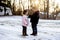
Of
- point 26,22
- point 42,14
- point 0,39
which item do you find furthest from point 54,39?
point 42,14

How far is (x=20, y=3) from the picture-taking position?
34.7 metres

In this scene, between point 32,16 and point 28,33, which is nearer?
point 32,16

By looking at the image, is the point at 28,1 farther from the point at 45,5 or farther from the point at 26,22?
the point at 26,22

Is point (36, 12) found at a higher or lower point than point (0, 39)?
higher

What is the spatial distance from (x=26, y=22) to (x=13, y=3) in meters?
24.8

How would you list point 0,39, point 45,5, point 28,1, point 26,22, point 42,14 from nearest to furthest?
point 0,39 < point 26,22 < point 42,14 < point 45,5 < point 28,1

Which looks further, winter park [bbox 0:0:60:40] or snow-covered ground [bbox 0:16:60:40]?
winter park [bbox 0:0:60:40]

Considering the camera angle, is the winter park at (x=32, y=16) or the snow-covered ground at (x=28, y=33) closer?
the snow-covered ground at (x=28, y=33)

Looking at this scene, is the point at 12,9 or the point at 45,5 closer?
the point at 45,5

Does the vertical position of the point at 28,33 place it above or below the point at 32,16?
below

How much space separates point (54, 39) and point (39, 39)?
724 mm

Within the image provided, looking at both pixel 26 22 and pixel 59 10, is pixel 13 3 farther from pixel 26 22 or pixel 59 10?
pixel 26 22

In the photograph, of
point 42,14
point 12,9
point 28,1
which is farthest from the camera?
point 12,9

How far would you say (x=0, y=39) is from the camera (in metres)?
9.39
